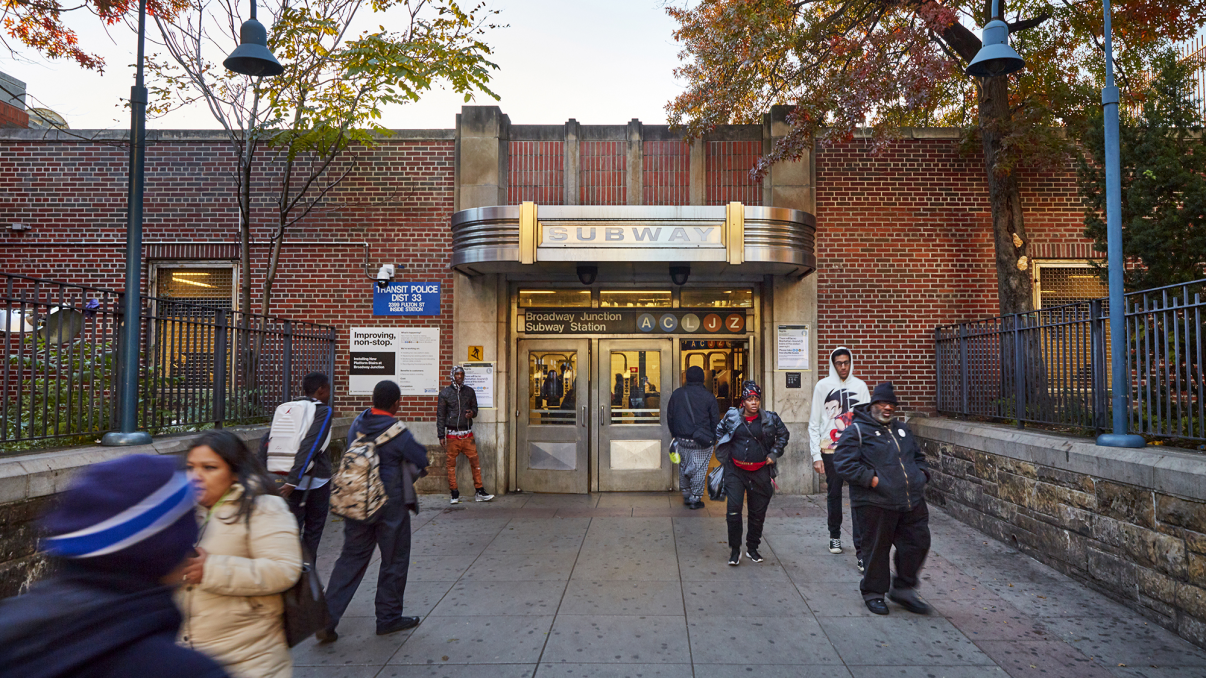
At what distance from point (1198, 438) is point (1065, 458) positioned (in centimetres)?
116

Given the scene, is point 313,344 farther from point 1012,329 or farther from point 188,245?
point 1012,329

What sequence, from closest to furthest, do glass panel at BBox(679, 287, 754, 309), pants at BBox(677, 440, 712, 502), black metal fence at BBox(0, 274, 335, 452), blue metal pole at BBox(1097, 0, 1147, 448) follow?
black metal fence at BBox(0, 274, 335, 452), blue metal pole at BBox(1097, 0, 1147, 448), pants at BBox(677, 440, 712, 502), glass panel at BBox(679, 287, 754, 309)

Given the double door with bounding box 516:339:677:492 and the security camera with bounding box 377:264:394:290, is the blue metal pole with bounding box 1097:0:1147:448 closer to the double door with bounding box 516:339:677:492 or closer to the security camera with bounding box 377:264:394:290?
the double door with bounding box 516:339:677:492

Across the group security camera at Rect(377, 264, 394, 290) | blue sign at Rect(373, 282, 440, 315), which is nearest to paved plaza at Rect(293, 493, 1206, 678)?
blue sign at Rect(373, 282, 440, 315)

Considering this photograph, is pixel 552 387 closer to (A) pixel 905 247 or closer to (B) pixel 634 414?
(B) pixel 634 414

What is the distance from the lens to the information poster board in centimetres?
998

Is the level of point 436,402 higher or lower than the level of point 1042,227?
lower

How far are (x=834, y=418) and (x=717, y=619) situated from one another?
100 inches

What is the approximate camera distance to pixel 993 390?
819 cm

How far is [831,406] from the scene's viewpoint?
6707 mm

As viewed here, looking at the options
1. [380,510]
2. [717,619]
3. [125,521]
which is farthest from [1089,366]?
[125,521]

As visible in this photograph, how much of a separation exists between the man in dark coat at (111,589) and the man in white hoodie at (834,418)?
Result: 585cm

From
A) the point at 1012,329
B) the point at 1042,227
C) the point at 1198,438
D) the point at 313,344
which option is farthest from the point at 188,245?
the point at 1042,227

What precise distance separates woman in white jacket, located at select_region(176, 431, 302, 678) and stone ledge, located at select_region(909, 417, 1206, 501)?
5.19 meters
